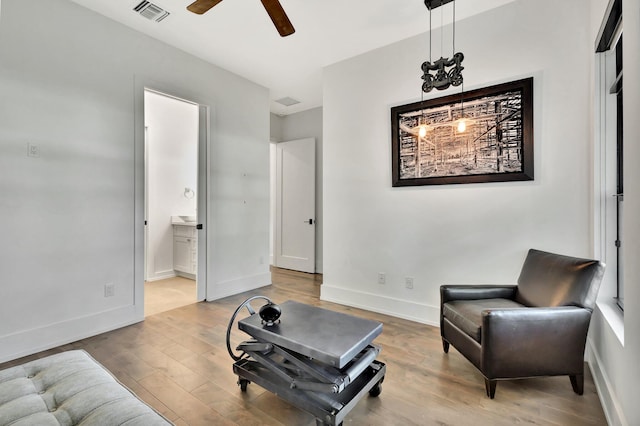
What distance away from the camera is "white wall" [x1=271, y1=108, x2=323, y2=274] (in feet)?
17.6

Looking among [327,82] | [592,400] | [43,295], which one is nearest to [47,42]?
[43,295]

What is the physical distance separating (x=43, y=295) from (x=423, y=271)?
11.0 feet

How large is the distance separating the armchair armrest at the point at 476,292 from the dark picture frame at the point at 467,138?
94cm

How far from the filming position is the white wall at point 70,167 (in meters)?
2.35

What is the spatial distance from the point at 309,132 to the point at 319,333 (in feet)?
14.2

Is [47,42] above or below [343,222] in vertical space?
above

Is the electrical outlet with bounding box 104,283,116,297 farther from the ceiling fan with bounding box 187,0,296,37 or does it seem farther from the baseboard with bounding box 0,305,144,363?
the ceiling fan with bounding box 187,0,296,37

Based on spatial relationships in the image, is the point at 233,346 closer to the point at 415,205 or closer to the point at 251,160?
the point at 415,205

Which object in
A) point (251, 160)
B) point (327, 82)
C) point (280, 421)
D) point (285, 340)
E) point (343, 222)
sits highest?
point (327, 82)

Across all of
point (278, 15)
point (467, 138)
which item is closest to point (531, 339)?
point (467, 138)

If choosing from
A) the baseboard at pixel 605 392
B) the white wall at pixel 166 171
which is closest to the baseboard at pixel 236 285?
the white wall at pixel 166 171

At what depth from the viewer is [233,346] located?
2.59 metres

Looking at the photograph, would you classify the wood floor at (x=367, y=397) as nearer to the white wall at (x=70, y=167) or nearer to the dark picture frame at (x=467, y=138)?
the white wall at (x=70, y=167)

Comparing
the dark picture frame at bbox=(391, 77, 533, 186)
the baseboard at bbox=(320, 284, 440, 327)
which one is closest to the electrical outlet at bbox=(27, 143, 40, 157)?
the baseboard at bbox=(320, 284, 440, 327)
